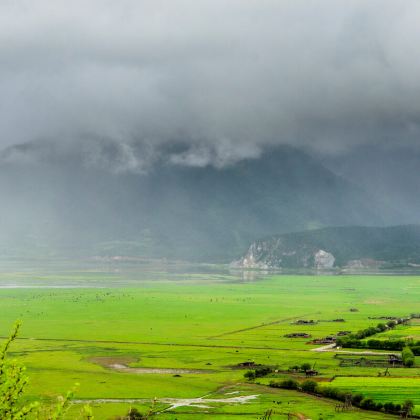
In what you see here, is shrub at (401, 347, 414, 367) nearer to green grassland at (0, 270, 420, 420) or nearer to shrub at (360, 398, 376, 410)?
green grassland at (0, 270, 420, 420)

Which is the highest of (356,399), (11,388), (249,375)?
(11,388)

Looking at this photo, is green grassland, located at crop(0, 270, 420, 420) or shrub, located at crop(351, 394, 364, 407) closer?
shrub, located at crop(351, 394, 364, 407)

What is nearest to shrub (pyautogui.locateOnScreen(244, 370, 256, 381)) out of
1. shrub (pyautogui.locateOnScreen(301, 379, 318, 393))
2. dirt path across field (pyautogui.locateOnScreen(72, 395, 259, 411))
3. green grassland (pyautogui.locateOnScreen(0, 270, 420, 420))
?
green grassland (pyautogui.locateOnScreen(0, 270, 420, 420))

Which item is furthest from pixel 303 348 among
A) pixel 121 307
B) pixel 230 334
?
pixel 121 307

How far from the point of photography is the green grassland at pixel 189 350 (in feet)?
238

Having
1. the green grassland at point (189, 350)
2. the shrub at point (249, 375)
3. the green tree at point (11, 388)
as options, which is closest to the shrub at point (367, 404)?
the green grassland at point (189, 350)

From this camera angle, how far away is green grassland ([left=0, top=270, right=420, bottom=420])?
7262 centimetres

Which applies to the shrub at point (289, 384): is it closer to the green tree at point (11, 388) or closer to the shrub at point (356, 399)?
the shrub at point (356, 399)

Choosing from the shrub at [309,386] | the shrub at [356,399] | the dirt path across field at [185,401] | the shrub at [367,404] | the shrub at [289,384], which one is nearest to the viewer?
the shrub at [367,404]

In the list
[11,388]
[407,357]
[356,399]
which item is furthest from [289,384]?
[11,388]

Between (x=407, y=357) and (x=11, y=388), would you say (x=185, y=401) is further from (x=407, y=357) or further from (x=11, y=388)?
(x=11, y=388)

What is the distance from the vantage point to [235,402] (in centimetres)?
7125

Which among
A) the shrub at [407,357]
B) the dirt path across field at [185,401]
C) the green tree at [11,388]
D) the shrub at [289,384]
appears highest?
the green tree at [11,388]

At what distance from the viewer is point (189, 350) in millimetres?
109688
